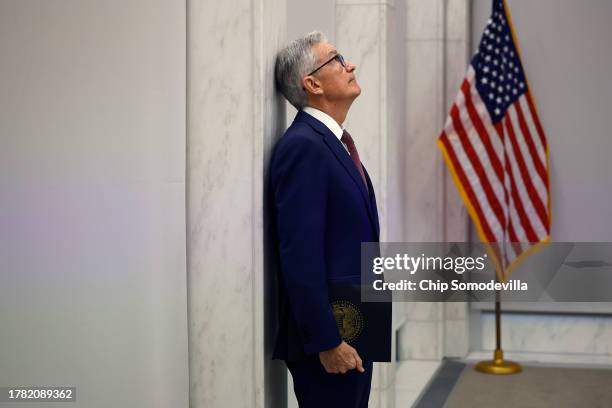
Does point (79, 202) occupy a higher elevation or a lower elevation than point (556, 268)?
higher

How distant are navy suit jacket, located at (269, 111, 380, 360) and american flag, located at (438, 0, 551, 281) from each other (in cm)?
353

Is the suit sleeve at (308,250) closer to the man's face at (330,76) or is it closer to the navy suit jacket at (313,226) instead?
the navy suit jacket at (313,226)

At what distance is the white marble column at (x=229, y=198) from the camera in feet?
10.5

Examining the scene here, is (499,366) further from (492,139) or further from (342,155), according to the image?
(342,155)

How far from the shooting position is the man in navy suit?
9.61ft

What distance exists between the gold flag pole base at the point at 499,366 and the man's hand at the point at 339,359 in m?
3.88

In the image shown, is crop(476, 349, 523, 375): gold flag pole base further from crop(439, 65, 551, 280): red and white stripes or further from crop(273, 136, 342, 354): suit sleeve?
crop(273, 136, 342, 354): suit sleeve

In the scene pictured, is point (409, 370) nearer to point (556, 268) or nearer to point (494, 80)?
point (556, 268)

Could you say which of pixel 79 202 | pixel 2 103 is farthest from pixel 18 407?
pixel 2 103

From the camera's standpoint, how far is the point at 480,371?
21.9 ft

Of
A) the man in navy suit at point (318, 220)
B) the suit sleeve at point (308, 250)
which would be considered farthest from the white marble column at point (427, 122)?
the suit sleeve at point (308, 250)

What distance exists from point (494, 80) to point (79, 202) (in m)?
4.34

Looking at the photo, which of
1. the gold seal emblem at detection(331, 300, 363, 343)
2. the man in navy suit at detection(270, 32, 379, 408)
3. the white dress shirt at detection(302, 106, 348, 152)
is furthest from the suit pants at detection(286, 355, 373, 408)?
the white dress shirt at detection(302, 106, 348, 152)

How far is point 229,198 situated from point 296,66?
545mm
